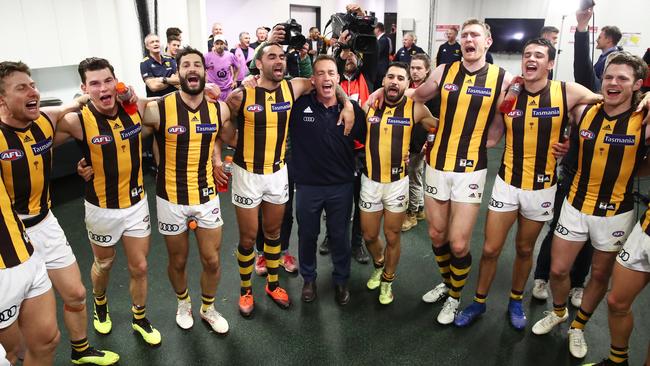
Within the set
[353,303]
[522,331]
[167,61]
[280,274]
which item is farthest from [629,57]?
[167,61]

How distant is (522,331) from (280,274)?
1.86 m

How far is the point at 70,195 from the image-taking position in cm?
551

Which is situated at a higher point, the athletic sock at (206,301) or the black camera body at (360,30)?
the black camera body at (360,30)

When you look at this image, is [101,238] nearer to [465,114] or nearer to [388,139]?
[388,139]

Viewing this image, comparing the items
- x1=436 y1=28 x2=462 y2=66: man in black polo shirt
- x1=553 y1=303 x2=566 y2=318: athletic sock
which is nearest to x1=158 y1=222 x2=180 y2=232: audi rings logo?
x1=553 y1=303 x2=566 y2=318: athletic sock

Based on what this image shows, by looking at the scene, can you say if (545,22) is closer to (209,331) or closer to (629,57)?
(629,57)

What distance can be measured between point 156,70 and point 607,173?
5.06 metres

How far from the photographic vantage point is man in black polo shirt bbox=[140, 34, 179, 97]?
5.58 meters

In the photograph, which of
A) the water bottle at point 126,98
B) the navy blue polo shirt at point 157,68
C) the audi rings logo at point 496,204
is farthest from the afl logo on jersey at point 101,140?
the navy blue polo shirt at point 157,68

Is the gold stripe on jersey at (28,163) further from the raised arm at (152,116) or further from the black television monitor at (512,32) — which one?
the black television monitor at (512,32)

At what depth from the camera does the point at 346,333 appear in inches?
121

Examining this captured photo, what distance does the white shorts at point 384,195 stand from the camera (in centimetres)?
312

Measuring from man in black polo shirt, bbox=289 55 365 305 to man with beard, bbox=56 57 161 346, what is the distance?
1.00 m

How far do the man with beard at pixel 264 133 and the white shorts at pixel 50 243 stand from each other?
3.42 ft
